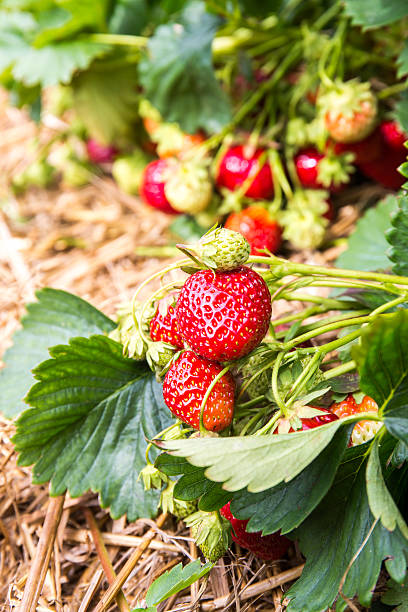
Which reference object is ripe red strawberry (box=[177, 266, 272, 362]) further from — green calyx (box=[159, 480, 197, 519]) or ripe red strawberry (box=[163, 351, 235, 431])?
green calyx (box=[159, 480, 197, 519])

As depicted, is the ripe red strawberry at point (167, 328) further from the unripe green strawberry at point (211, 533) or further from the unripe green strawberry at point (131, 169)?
the unripe green strawberry at point (131, 169)

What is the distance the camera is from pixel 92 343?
0.82 meters

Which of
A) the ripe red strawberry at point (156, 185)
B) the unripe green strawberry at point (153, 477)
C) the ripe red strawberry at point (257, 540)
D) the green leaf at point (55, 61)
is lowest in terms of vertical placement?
the ripe red strawberry at point (257, 540)

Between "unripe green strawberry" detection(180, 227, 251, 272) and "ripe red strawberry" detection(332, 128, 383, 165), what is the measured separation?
0.64m

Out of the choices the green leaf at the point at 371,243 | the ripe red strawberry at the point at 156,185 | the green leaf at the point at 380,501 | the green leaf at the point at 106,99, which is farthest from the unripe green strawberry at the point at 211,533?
the green leaf at the point at 106,99

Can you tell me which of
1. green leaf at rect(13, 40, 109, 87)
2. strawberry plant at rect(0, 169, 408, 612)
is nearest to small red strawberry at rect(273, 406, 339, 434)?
strawberry plant at rect(0, 169, 408, 612)

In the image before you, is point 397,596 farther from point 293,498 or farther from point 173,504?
point 173,504

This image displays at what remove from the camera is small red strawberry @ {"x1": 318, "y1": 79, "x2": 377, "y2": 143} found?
1.12 meters

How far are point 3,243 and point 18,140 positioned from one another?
681mm

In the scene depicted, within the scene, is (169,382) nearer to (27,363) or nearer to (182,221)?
(27,363)

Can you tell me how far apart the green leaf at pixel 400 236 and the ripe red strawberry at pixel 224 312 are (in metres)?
0.20

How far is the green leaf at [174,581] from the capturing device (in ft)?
2.22

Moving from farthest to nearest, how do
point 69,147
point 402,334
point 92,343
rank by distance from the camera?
point 69,147 < point 92,343 < point 402,334

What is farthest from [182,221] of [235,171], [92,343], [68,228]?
[92,343]
